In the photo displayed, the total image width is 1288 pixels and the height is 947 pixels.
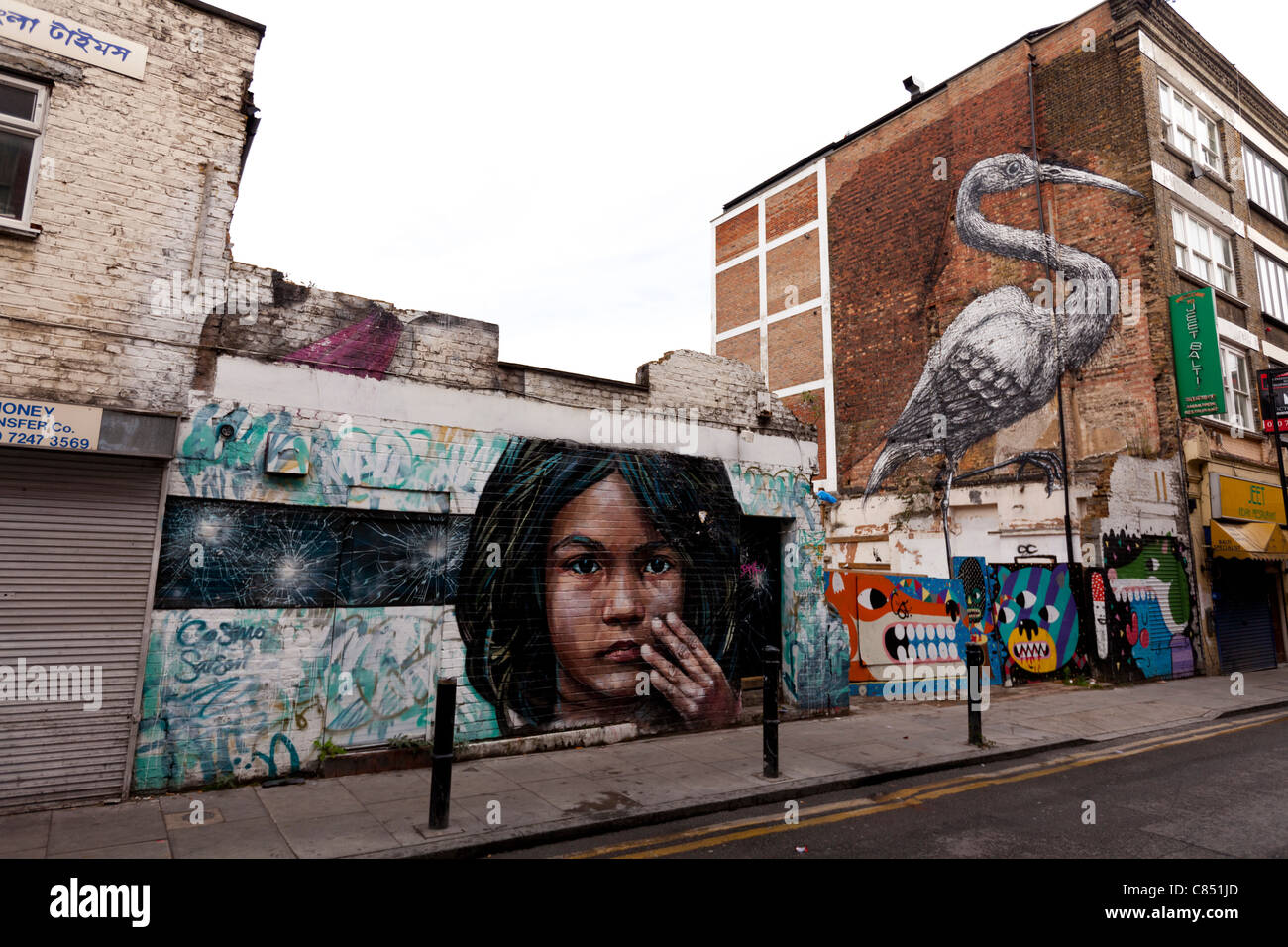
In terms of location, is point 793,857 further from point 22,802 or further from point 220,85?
point 220,85

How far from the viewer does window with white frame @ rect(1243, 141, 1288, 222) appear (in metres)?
21.1

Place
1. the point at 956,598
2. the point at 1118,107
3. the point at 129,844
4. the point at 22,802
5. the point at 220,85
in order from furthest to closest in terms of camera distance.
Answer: the point at 1118,107, the point at 956,598, the point at 220,85, the point at 22,802, the point at 129,844

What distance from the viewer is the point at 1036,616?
590 inches

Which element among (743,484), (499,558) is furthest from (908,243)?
(499,558)

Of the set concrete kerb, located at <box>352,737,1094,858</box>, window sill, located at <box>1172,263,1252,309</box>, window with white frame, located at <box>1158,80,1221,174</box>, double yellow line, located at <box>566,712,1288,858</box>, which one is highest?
window with white frame, located at <box>1158,80,1221,174</box>

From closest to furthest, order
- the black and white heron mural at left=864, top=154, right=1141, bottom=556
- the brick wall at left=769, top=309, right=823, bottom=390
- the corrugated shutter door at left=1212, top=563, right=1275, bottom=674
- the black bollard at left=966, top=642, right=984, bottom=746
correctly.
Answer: the black bollard at left=966, top=642, right=984, bottom=746, the corrugated shutter door at left=1212, top=563, right=1275, bottom=674, the black and white heron mural at left=864, top=154, right=1141, bottom=556, the brick wall at left=769, top=309, right=823, bottom=390

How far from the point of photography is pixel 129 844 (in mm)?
5109

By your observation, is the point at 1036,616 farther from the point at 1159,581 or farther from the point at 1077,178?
the point at 1077,178

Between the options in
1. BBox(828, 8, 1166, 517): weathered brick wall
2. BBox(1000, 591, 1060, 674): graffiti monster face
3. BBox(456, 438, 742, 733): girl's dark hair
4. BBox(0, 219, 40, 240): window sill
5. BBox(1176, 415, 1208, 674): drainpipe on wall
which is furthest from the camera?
BBox(828, 8, 1166, 517): weathered brick wall

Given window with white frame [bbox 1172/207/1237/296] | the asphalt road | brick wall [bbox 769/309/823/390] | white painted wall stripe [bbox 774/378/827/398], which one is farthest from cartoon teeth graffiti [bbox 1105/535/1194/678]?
brick wall [bbox 769/309/823/390]

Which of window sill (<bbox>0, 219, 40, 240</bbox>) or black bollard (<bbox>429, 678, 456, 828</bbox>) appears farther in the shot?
window sill (<bbox>0, 219, 40, 240</bbox>)

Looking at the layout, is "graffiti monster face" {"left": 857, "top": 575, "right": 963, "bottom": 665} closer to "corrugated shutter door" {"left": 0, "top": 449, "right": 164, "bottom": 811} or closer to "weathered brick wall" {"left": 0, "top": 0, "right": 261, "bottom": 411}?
"corrugated shutter door" {"left": 0, "top": 449, "right": 164, "bottom": 811}

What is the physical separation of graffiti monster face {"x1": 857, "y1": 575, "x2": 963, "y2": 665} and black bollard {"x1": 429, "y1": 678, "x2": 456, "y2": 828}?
343 inches

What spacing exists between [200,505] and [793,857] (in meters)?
5.93
